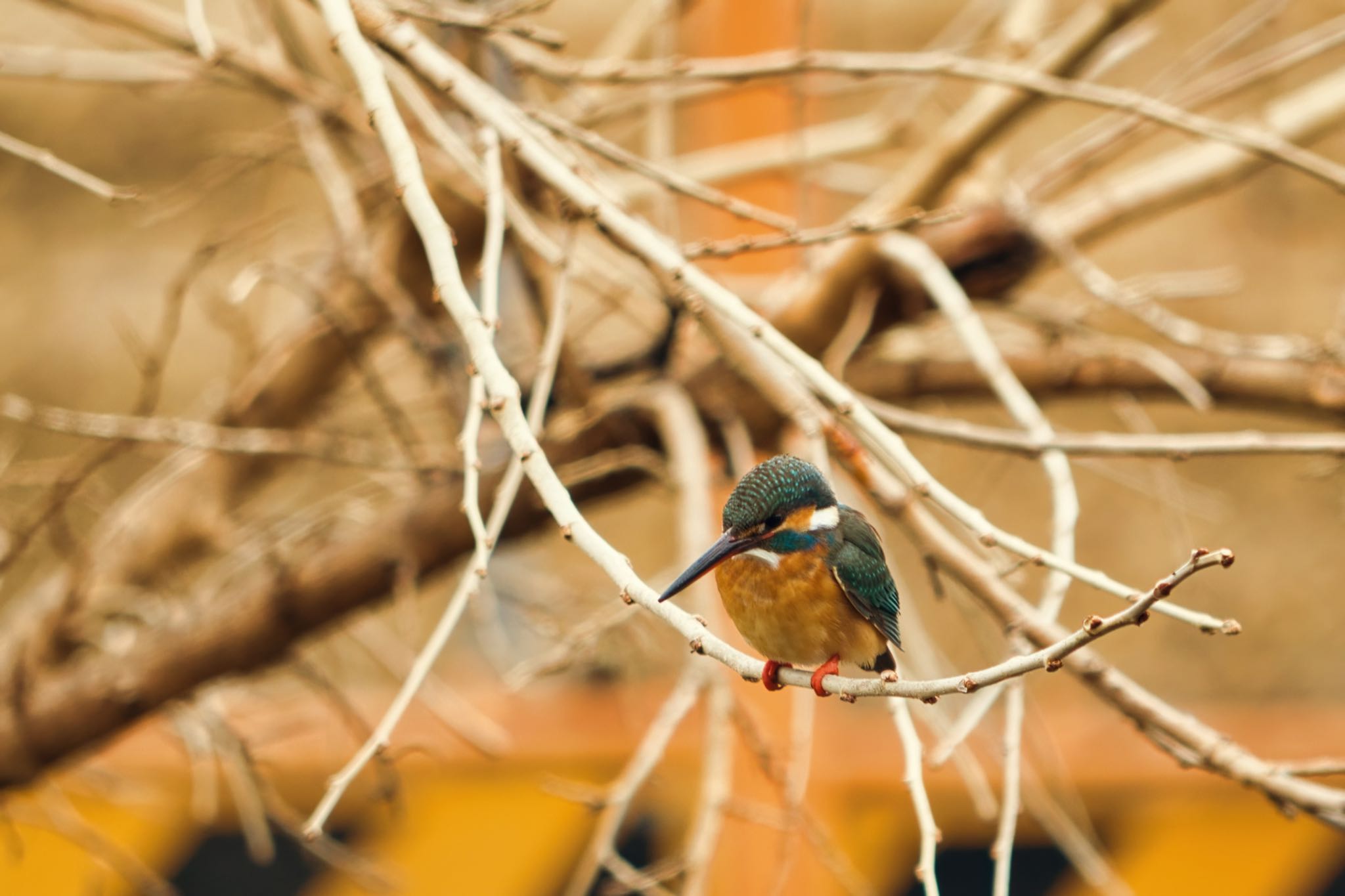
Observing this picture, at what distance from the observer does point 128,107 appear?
4.69 metres

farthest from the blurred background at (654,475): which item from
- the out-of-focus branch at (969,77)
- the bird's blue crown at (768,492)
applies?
the bird's blue crown at (768,492)

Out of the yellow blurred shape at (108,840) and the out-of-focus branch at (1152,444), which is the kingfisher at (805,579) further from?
the yellow blurred shape at (108,840)

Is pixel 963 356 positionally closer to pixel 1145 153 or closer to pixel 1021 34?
pixel 1021 34

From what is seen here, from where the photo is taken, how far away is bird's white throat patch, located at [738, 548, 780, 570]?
909mm

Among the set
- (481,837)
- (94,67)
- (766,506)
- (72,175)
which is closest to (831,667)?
(766,506)

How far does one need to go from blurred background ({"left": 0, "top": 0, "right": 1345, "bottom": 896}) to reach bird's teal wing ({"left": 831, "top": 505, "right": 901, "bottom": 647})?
0.82 feet

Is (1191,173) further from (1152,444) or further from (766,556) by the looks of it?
(766,556)

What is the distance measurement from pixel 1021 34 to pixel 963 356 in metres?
0.50

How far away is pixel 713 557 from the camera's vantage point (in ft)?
2.71

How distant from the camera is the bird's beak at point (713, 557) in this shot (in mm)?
779

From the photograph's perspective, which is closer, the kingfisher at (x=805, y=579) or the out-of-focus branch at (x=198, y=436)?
the kingfisher at (x=805, y=579)

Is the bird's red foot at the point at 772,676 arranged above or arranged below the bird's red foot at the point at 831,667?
below

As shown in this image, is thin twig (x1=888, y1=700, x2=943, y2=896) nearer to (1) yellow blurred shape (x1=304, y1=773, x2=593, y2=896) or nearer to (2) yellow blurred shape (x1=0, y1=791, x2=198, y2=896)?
(1) yellow blurred shape (x1=304, y1=773, x2=593, y2=896)

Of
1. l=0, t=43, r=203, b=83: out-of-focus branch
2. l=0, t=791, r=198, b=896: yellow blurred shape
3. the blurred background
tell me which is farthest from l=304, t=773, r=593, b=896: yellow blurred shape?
l=0, t=43, r=203, b=83: out-of-focus branch
